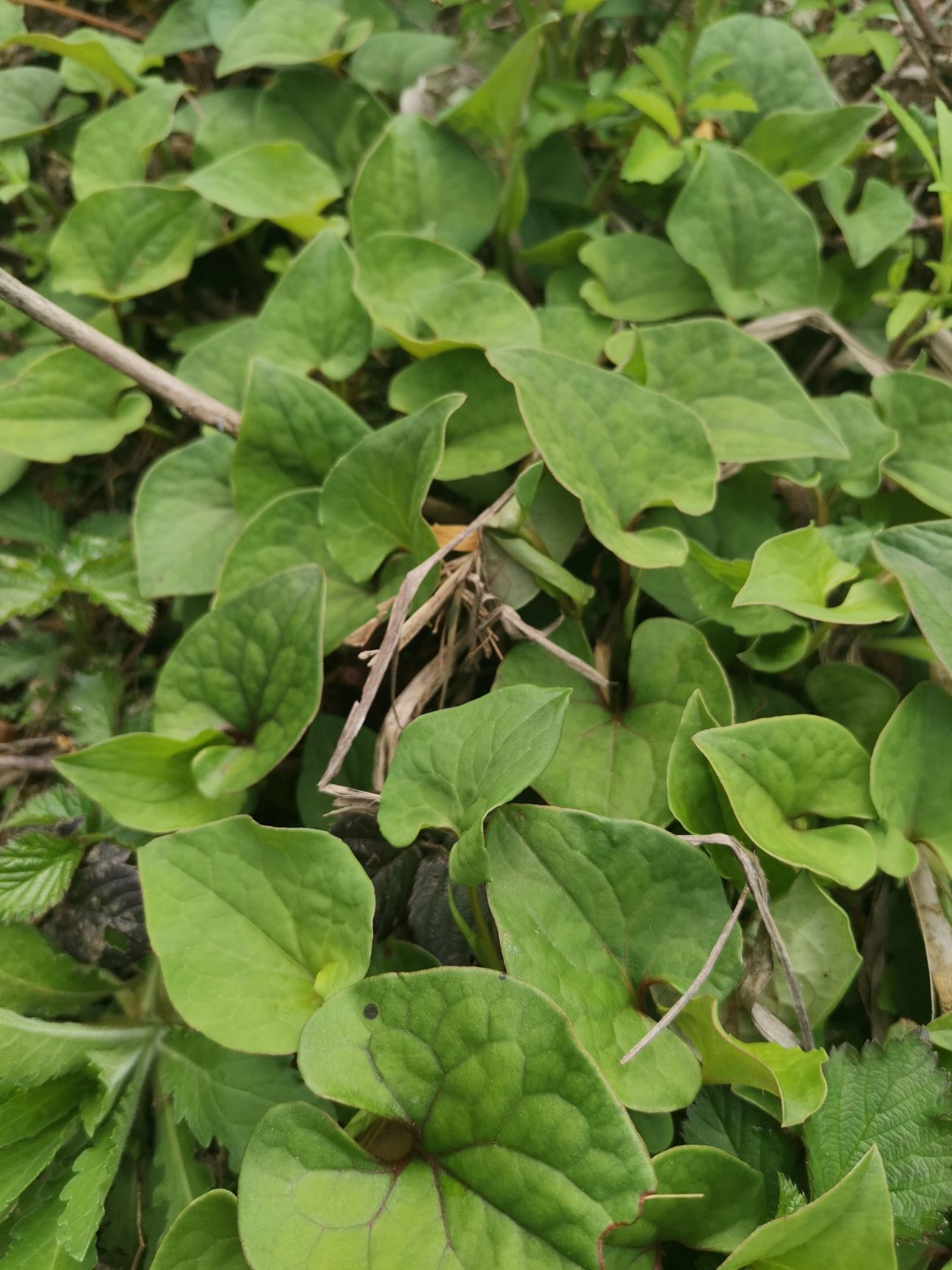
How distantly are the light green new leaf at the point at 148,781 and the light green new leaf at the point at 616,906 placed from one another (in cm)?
43

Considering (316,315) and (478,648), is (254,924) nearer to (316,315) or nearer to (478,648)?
(478,648)

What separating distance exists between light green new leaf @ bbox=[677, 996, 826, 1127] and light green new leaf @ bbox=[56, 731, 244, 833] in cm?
63

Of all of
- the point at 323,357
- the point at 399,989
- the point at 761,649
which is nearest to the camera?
the point at 399,989

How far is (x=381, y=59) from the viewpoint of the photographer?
1.72 metres

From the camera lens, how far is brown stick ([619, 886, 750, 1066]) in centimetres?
83

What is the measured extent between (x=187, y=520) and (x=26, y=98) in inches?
44.1

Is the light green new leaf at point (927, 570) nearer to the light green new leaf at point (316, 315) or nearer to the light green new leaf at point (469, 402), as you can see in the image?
the light green new leaf at point (469, 402)

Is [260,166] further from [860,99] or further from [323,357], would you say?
[860,99]

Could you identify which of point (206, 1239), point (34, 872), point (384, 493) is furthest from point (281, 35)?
point (206, 1239)

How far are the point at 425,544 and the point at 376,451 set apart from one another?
0.14 m

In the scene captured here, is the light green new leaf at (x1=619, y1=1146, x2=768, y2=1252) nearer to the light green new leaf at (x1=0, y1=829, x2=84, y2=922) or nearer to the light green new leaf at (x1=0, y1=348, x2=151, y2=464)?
the light green new leaf at (x1=0, y1=829, x2=84, y2=922)

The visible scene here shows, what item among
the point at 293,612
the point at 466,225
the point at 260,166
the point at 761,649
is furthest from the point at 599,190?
the point at 293,612

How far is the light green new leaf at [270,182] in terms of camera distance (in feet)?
4.90

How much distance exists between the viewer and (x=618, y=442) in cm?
117
